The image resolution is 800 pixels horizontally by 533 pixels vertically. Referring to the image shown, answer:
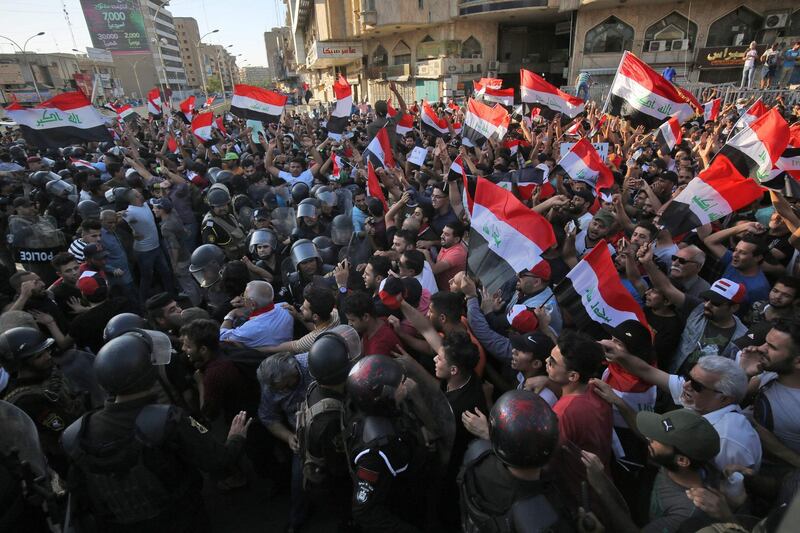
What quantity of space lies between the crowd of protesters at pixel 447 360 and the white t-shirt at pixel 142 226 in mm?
24

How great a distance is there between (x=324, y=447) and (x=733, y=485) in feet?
6.33

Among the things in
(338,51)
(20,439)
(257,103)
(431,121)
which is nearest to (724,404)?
(20,439)

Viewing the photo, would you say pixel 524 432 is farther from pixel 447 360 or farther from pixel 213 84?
pixel 213 84

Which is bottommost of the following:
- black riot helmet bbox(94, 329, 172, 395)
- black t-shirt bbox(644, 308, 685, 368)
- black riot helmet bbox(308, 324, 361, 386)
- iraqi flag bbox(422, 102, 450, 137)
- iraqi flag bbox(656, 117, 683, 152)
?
black t-shirt bbox(644, 308, 685, 368)

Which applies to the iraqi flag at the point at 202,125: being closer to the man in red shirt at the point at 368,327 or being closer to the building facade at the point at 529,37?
the man in red shirt at the point at 368,327

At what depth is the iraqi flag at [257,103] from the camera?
9977 millimetres

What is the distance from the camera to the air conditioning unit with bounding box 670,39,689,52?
28.2m

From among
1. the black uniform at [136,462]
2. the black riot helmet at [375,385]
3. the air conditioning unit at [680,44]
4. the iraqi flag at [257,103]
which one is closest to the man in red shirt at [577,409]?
the black riot helmet at [375,385]

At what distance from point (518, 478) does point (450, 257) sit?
300 cm

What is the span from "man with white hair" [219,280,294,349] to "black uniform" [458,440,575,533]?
79.2 inches

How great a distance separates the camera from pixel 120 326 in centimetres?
306

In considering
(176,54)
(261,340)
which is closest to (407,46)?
(261,340)

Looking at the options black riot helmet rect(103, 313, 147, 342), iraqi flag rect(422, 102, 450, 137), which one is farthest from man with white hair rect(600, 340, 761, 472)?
iraqi flag rect(422, 102, 450, 137)

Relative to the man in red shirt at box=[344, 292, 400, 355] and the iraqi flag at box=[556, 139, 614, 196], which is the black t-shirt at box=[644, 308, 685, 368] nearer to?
the man in red shirt at box=[344, 292, 400, 355]
